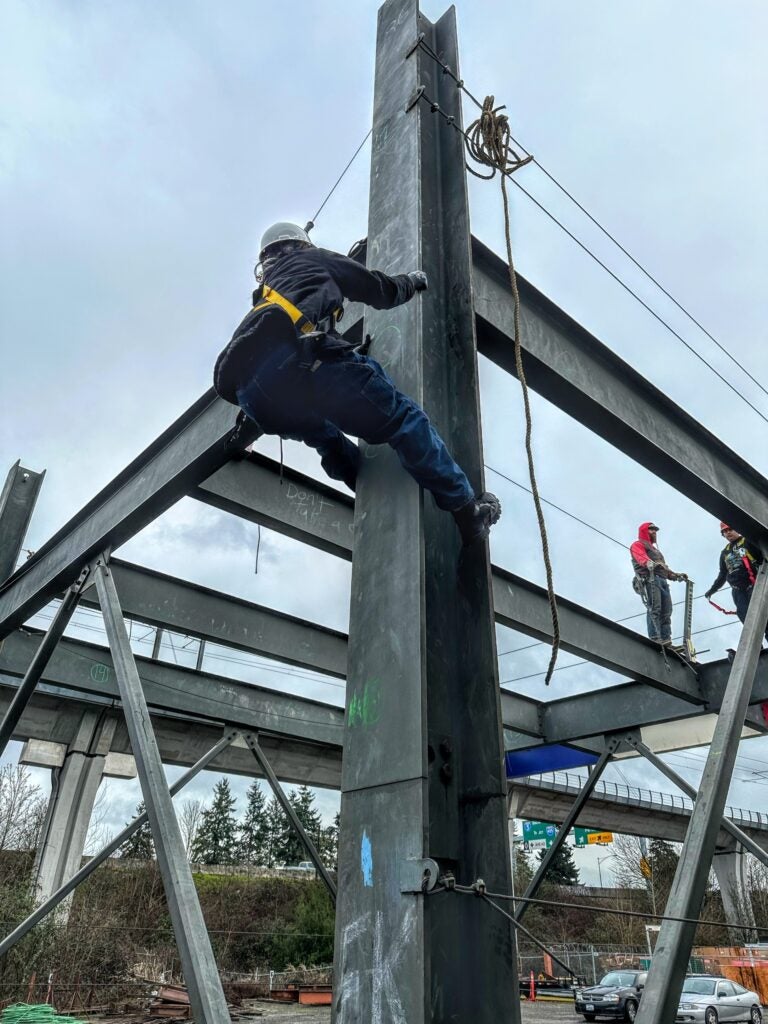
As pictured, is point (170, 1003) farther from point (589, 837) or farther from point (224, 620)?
point (589, 837)

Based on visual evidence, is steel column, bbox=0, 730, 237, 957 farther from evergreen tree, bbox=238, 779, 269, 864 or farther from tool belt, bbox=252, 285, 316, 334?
evergreen tree, bbox=238, 779, 269, 864

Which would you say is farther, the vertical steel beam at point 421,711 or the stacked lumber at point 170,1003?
the stacked lumber at point 170,1003

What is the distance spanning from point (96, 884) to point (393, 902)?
80.2ft

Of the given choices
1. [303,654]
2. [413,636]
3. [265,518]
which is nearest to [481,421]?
[413,636]

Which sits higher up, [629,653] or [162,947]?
[629,653]

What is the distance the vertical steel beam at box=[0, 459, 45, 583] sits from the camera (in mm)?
7488

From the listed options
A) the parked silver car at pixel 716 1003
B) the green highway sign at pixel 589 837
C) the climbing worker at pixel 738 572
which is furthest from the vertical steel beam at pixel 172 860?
the green highway sign at pixel 589 837

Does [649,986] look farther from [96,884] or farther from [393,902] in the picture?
[96,884]

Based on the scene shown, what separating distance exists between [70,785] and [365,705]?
46.6 feet

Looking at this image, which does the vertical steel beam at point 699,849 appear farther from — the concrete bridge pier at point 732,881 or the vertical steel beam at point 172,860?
the concrete bridge pier at point 732,881

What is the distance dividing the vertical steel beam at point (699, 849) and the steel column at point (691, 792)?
122 cm

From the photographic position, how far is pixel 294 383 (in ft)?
9.86

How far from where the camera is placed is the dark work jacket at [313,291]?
118 inches

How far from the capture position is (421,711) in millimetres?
2334
